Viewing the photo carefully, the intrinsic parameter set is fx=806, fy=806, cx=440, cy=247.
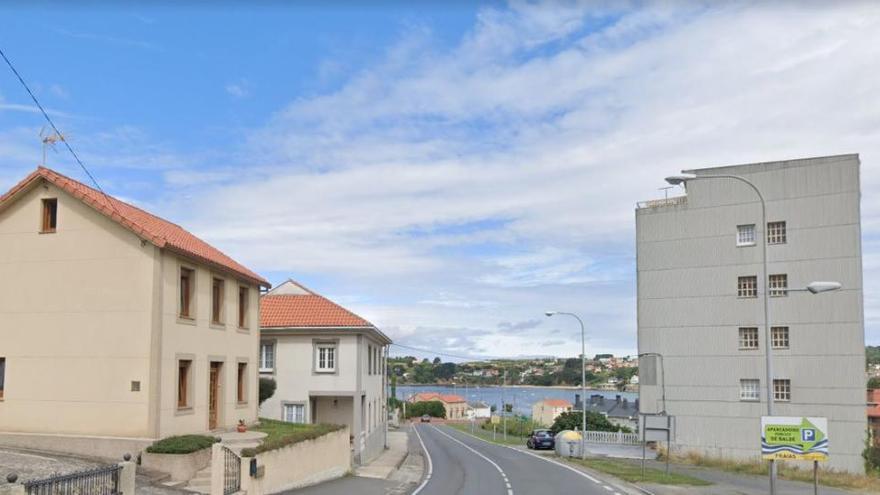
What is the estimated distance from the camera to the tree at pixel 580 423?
196ft

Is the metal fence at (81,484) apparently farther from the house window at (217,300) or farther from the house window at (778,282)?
the house window at (778,282)

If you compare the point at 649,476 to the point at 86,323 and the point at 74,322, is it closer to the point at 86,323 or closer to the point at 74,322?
the point at 86,323

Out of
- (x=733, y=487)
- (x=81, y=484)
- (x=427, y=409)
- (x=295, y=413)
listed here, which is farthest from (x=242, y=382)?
(x=427, y=409)

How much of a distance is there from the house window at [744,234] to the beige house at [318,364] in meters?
20.2

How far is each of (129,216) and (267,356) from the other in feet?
55.5

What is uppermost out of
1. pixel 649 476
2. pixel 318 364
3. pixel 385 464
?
pixel 318 364

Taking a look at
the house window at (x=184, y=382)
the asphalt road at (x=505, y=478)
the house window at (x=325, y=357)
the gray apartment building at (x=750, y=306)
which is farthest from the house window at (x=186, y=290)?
the gray apartment building at (x=750, y=306)

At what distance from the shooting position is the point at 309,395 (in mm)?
38281

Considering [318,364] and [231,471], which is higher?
[318,364]

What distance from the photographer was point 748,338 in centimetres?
4300

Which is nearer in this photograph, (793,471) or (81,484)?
(81,484)

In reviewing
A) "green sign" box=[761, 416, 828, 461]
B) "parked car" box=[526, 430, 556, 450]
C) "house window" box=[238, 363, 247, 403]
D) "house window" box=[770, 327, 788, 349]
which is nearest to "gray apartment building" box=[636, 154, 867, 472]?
"house window" box=[770, 327, 788, 349]

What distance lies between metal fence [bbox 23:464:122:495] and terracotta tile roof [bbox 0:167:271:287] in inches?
338

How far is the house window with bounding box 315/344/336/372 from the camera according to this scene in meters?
38.3
